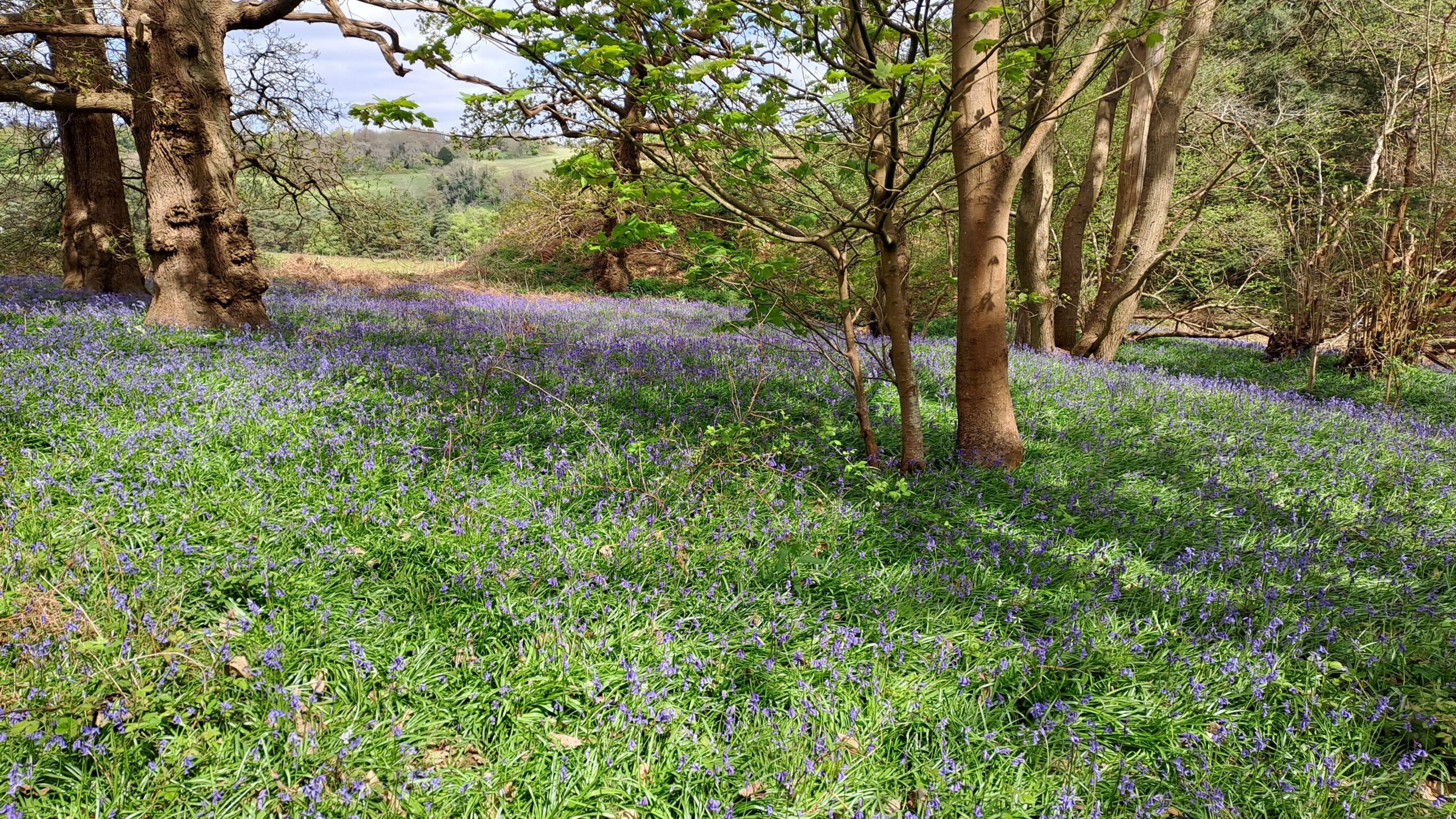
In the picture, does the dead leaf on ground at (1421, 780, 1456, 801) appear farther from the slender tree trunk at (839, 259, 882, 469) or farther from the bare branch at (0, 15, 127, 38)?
the bare branch at (0, 15, 127, 38)

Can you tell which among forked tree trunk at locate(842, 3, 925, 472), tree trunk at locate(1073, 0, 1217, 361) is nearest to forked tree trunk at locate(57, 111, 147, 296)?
forked tree trunk at locate(842, 3, 925, 472)

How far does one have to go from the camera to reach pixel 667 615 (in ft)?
10.0

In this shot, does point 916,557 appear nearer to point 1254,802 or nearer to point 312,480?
point 1254,802

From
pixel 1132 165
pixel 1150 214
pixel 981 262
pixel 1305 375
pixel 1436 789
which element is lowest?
pixel 1436 789

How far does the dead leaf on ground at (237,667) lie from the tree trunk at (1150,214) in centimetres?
1164

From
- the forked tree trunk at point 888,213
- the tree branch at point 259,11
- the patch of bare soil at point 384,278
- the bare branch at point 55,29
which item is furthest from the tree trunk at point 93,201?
the forked tree trunk at point 888,213

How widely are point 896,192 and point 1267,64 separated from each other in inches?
1083

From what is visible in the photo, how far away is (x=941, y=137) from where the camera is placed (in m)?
3.92

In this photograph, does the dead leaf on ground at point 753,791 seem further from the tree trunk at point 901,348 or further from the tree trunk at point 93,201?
A: the tree trunk at point 93,201

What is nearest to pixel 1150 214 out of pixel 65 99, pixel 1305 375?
pixel 1305 375

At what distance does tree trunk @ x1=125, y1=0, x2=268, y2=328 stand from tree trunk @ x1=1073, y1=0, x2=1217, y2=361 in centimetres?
1292

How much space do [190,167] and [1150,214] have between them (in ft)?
46.2

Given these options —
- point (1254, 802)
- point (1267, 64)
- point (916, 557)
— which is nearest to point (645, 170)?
point (916, 557)

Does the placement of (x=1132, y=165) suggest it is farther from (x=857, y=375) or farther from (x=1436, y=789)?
(x=1436, y=789)
